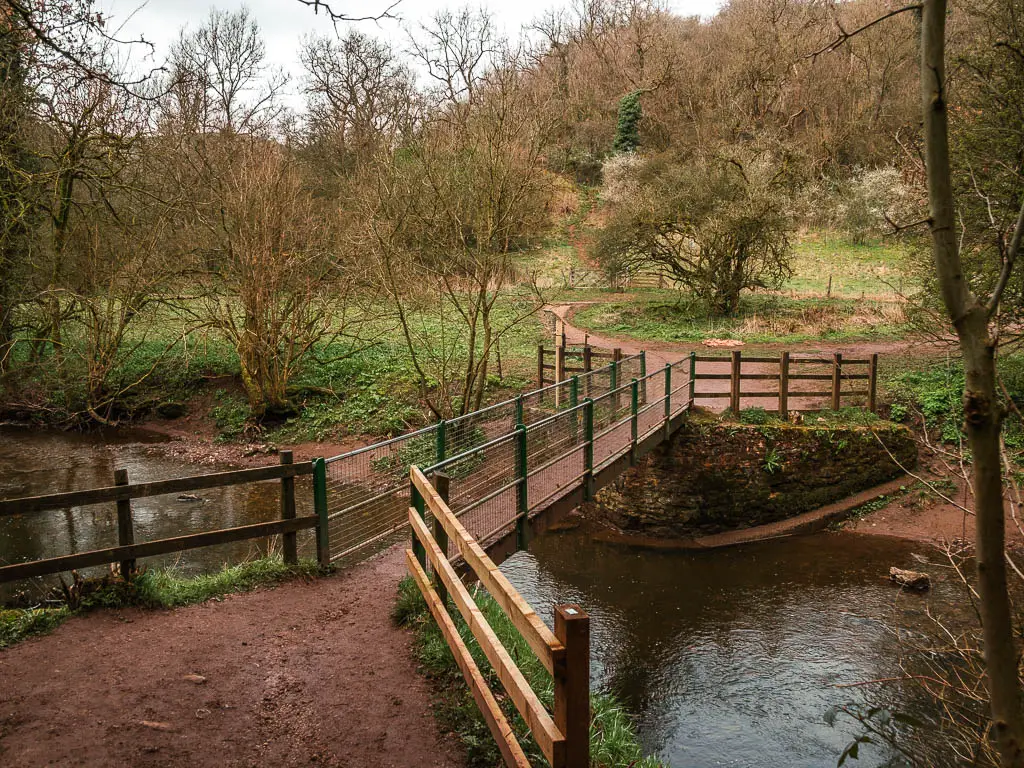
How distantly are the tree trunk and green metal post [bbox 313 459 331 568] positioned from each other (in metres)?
5.17

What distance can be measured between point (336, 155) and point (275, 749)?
1207 inches

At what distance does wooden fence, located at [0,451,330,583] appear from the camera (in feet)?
17.3

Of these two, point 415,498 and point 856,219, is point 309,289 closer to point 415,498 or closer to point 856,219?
point 415,498

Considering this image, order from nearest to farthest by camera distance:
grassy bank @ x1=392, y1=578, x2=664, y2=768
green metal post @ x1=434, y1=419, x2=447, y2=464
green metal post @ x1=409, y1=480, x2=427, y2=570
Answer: grassy bank @ x1=392, y1=578, x2=664, y2=768 → green metal post @ x1=409, y1=480, x2=427, y2=570 → green metal post @ x1=434, y1=419, x2=447, y2=464

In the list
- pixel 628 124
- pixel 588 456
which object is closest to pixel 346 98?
pixel 628 124

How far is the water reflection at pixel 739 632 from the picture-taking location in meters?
7.55

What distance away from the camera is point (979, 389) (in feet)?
6.71

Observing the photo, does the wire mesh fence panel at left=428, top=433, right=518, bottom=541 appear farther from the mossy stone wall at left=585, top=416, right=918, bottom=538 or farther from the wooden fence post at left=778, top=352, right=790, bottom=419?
the wooden fence post at left=778, top=352, right=790, bottom=419

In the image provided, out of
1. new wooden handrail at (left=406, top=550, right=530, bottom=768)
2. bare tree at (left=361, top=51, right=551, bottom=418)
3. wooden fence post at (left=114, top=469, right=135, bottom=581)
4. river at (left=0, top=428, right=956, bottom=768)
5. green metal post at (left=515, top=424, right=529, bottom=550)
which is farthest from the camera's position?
bare tree at (left=361, top=51, right=551, bottom=418)

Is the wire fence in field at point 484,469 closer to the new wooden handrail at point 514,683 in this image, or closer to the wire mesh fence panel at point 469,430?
the wire mesh fence panel at point 469,430

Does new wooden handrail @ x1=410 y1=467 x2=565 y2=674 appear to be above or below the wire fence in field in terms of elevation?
above

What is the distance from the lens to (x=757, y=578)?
456 inches

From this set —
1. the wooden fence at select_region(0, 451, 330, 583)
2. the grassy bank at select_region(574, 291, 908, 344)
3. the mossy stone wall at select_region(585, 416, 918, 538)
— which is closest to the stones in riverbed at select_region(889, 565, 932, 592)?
the mossy stone wall at select_region(585, 416, 918, 538)

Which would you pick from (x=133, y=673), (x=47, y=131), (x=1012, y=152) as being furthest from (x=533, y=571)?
(x=47, y=131)
